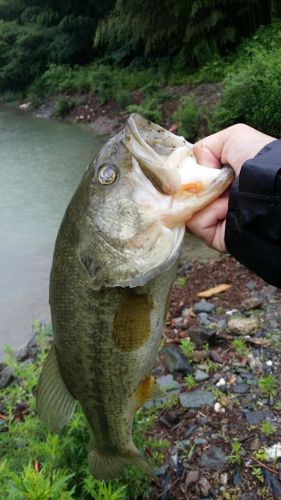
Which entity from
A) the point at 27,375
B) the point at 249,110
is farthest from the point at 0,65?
the point at 27,375

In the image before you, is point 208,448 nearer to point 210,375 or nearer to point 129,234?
point 210,375

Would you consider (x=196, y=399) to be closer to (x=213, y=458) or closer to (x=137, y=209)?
(x=213, y=458)

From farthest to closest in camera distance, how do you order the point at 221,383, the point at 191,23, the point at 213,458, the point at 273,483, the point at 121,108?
the point at 121,108 < the point at 191,23 < the point at 221,383 < the point at 213,458 < the point at 273,483

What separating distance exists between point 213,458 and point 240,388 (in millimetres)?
696

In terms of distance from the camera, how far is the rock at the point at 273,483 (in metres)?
3.01

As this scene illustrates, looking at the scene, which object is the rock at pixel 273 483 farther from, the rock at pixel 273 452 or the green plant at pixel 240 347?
the green plant at pixel 240 347

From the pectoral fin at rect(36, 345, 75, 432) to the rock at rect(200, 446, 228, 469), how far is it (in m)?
1.37

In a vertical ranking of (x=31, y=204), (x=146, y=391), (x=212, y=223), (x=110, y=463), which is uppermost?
(x=212, y=223)

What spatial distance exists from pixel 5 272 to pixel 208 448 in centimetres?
509

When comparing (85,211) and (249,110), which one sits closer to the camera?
(85,211)

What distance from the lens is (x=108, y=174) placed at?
1.95 metres

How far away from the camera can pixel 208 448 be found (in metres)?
3.39

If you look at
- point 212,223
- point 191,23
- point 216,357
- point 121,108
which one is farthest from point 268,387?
point 191,23

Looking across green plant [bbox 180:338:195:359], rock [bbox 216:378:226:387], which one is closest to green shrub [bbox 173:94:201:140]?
green plant [bbox 180:338:195:359]
